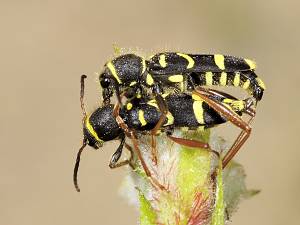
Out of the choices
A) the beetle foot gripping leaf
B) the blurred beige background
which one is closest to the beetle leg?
the beetle foot gripping leaf

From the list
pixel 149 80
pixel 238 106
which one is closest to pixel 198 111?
pixel 238 106

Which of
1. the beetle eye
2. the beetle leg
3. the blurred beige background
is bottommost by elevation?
the blurred beige background

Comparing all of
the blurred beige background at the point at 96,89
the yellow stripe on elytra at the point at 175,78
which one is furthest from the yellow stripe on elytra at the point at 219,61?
the blurred beige background at the point at 96,89

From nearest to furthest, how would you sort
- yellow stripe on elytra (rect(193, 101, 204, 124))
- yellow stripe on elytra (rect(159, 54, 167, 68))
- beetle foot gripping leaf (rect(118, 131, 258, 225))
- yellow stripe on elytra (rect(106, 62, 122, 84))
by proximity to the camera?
beetle foot gripping leaf (rect(118, 131, 258, 225)), yellow stripe on elytra (rect(193, 101, 204, 124)), yellow stripe on elytra (rect(106, 62, 122, 84)), yellow stripe on elytra (rect(159, 54, 167, 68))

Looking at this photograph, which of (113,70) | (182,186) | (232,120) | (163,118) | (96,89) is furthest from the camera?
(96,89)

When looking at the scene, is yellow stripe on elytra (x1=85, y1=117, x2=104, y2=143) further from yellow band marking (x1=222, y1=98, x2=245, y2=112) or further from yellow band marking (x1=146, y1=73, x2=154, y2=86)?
yellow band marking (x1=222, y1=98, x2=245, y2=112)

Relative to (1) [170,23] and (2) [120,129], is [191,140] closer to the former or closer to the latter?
(2) [120,129]

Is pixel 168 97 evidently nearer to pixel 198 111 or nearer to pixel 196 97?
pixel 196 97
